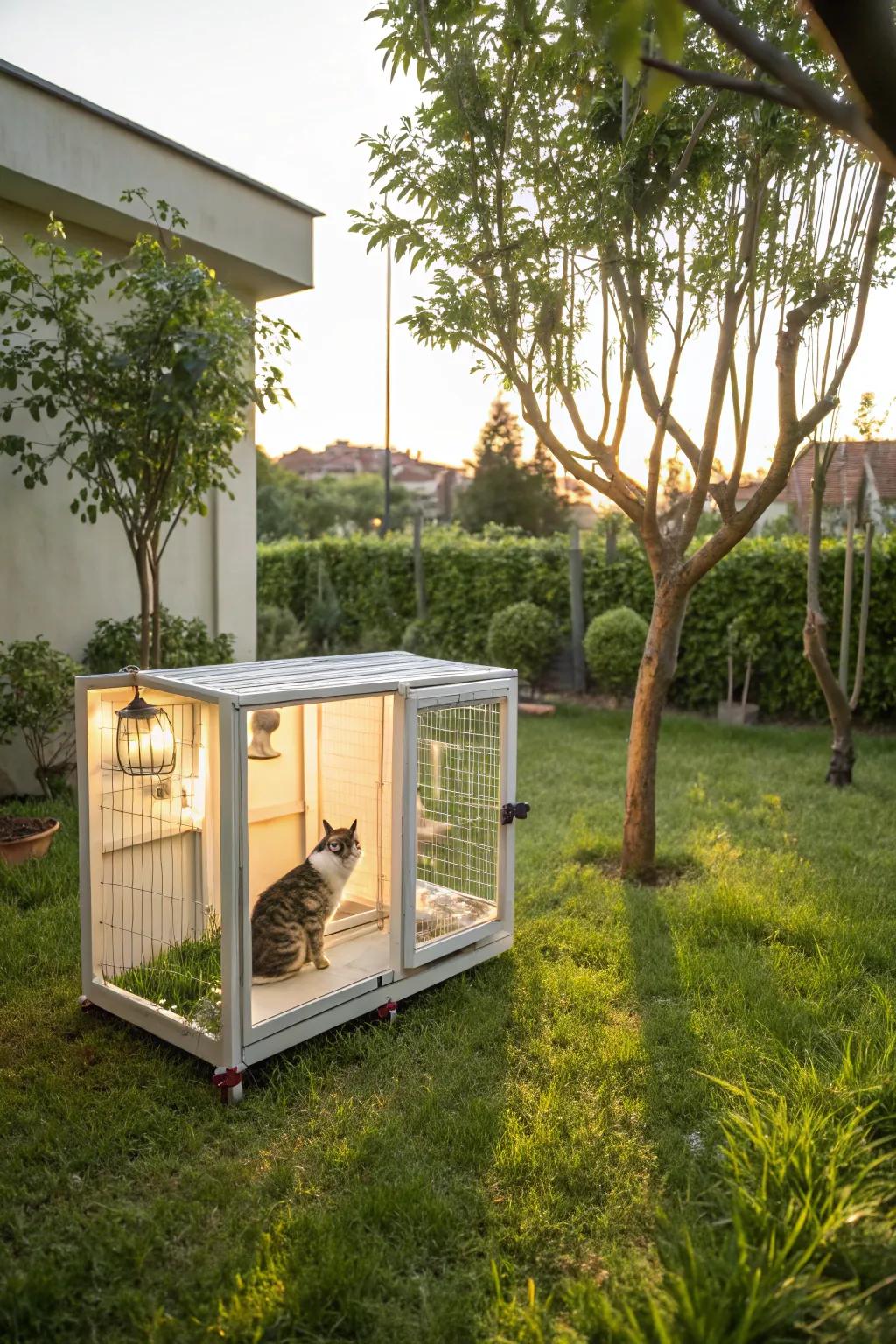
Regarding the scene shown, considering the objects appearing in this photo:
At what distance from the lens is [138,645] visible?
6.53 metres

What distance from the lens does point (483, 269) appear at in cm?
436

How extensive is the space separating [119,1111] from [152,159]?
6.26 meters

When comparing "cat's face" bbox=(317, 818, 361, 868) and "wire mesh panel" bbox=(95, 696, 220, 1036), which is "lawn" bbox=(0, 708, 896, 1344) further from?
"cat's face" bbox=(317, 818, 361, 868)

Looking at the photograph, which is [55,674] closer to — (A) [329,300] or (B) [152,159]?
(B) [152,159]

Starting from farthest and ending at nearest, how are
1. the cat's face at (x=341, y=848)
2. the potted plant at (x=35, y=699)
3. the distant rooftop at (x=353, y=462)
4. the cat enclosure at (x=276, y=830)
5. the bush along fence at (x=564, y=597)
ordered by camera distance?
the distant rooftop at (x=353, y=462) → the bush along fence at (x=564, y=597) → the potted plant at (x=35, y=699) → the cat's face at (x=341, y=848) → the cat enclosure at (x=276, y=830)

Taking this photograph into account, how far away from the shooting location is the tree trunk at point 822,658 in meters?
6.52

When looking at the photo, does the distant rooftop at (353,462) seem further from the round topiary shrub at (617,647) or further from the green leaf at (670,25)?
the green leaf at (670,25)

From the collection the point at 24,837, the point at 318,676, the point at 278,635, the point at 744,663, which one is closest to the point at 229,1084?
the point at 318,676

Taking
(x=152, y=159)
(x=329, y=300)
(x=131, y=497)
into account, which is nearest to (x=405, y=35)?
(x=131, y=497)

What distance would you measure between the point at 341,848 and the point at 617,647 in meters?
6.59

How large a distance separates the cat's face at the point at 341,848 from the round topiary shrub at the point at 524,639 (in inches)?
275

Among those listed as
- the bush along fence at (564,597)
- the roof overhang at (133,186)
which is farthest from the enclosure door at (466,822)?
the bush along fence at (564,597)

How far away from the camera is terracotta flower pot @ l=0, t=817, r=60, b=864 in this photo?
4.77m

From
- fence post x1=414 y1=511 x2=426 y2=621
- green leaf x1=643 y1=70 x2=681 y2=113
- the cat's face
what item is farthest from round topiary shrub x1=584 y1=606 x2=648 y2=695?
green leaf x1=643 y1=70 x2=681 y2=113
